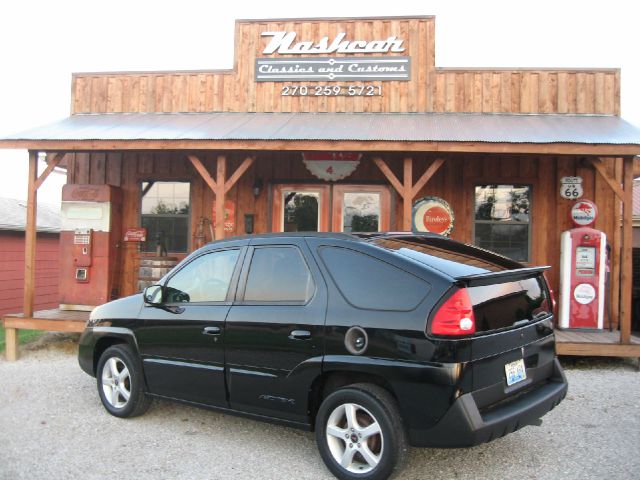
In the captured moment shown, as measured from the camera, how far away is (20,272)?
13.8 metres

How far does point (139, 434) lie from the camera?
4.31 metres

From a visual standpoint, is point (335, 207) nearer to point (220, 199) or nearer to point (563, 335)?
point (220, 199)

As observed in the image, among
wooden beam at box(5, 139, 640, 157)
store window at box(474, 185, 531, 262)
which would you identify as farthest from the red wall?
store window at box(474, 185, 531, 262)

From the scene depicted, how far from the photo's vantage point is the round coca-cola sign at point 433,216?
338 inches

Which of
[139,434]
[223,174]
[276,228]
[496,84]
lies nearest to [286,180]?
[276,228]

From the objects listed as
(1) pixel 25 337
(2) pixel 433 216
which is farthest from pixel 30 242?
(2) pixel 433 216

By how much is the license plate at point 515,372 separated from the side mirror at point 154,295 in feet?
9.15

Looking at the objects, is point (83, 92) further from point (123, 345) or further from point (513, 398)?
point (513, 398)

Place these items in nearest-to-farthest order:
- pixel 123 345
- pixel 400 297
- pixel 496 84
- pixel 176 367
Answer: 1. pixel 400 297
2. pixel 176 367
3. pixel 123 345
4. pixel 496 84

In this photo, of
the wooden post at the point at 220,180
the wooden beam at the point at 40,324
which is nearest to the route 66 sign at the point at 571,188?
the wooden post at the point at 220,180

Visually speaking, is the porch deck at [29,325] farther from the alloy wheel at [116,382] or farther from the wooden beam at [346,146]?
the alloy wheel at [116,382]

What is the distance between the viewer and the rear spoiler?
10.1ft

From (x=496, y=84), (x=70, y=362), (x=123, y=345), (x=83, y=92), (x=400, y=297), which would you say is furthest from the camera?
(x=83, y=92)

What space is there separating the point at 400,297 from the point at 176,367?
205cm
